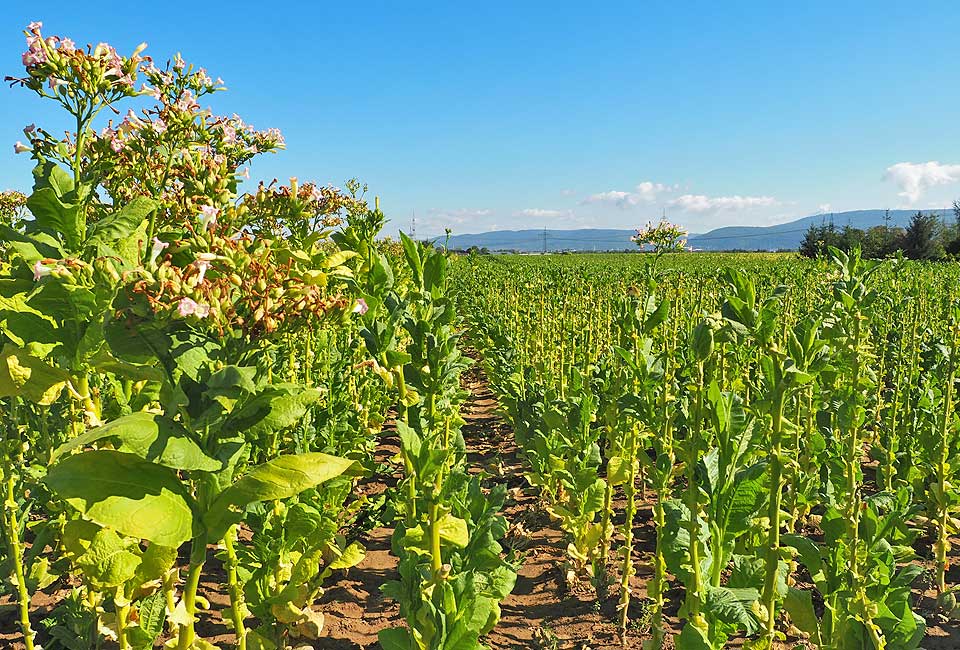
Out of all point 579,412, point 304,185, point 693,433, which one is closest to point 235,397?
point 693,433

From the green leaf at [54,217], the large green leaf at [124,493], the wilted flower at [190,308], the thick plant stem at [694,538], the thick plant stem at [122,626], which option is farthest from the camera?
the thick plant stem at [122,626]

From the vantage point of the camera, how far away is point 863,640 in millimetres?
2148

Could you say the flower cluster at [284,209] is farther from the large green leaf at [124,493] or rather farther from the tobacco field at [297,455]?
the large green leaf at [124,493]

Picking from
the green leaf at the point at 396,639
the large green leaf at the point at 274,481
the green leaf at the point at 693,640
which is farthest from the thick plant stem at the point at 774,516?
the large green leaf at the point at 274,481

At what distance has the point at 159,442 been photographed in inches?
58.7

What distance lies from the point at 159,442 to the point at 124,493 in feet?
0.66

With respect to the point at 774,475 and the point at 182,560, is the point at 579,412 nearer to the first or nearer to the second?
the point at 774,475

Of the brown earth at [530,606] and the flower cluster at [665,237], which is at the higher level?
the flower cluster at [665,237]

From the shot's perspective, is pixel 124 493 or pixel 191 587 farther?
pixel 191 587

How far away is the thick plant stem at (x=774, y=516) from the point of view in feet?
7.36

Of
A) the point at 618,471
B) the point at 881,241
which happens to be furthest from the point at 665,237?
the point at 881,241

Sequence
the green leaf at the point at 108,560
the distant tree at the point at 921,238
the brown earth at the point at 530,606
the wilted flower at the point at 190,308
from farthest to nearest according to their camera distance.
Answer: the distant tree at the point at 921,238 < the brown earth at the point at 530,606 < the green leaf at the point at 108,560 < the wilted flower at the point at 190,308

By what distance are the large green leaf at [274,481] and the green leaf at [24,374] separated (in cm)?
73

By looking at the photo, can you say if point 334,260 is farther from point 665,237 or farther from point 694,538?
point 665,237
